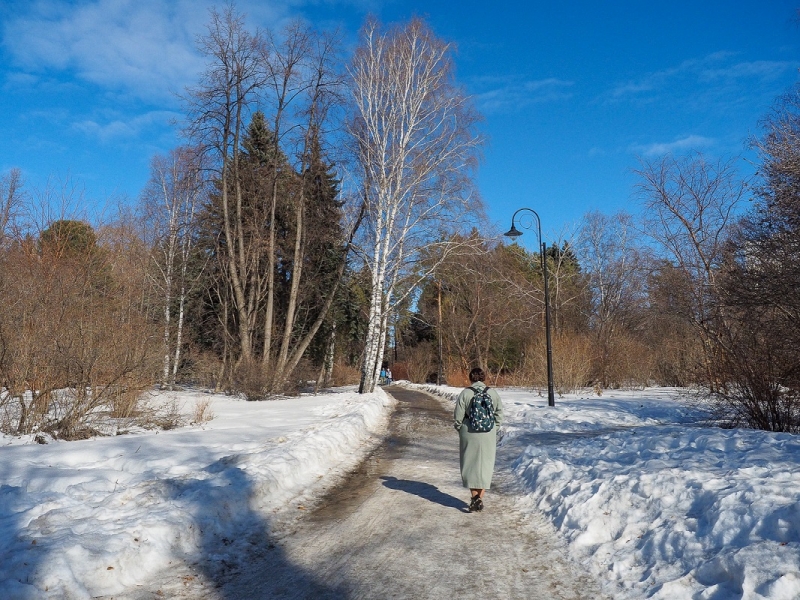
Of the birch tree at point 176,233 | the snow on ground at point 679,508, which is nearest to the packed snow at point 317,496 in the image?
the snow on ground at point 679,508

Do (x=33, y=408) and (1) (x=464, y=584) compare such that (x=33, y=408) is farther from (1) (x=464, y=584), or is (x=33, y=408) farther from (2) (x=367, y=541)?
(1) (x=464, y=584)

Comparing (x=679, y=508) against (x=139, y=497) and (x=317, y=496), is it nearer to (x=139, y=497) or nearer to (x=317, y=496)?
(x=317, y=496)

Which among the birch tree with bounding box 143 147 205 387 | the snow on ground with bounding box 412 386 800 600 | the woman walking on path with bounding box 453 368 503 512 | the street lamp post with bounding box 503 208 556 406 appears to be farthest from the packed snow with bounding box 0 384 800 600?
the birch tree with bounding box 143 147 205 387

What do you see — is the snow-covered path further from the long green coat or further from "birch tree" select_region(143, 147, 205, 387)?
"birch tree" select_region(143, 147, 205, 387)

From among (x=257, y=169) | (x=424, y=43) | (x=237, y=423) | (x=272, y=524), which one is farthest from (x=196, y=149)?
(x=272, y=524)

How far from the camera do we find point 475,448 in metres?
7.39

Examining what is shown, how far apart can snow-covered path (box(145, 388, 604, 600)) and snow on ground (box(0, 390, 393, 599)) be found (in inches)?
18.3

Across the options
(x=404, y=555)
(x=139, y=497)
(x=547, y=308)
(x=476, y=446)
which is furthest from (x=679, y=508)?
(x=547, y=308)

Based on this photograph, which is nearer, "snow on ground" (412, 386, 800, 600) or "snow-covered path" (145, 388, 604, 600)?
"snow on ground" (412, 386, 800, 600)

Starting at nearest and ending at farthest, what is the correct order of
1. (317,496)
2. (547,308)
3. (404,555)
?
(404,555) < (317,496) < (547,308)

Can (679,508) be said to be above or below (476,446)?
below

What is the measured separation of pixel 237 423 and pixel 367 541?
342 inches

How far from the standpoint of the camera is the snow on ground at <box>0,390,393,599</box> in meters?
4.56

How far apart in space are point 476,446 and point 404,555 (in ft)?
7.29
